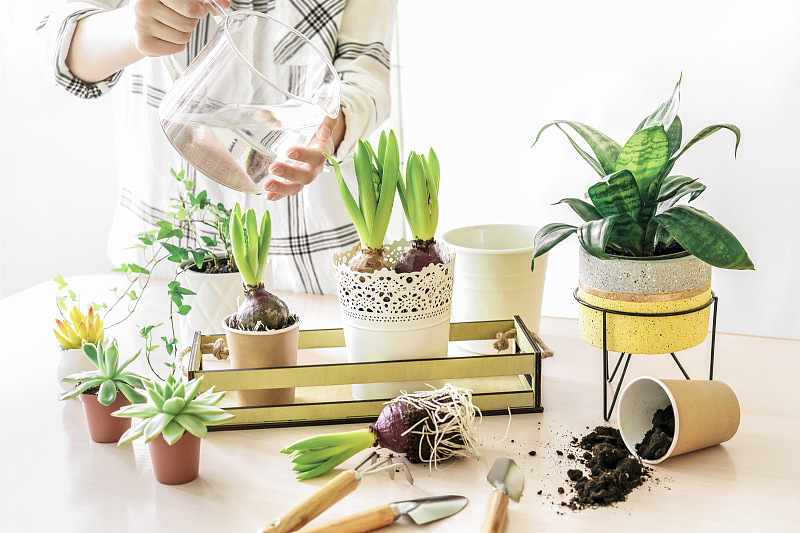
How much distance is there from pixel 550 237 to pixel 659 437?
0.24 m

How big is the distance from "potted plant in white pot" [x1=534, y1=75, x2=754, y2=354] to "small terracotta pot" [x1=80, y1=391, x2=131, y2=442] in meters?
0.50

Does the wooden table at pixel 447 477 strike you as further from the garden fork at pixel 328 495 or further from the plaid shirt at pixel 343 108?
the plaid shirt at pixel 343 108

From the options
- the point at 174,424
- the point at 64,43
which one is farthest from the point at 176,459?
the point at 64,43

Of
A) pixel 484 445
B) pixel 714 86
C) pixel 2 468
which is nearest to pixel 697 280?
pixel 484 445

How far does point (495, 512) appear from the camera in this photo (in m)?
0.62

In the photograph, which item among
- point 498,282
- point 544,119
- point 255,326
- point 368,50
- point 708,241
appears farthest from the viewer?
point 544,119

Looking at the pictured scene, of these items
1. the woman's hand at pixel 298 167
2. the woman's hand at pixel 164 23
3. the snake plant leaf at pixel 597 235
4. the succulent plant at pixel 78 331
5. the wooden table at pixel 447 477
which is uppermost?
the woman's hand at pixel 164 23

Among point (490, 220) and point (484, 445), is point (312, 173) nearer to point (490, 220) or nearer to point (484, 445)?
point (484, 445)

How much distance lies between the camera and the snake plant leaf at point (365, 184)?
818mm

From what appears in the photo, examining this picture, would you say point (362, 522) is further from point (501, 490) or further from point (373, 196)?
point (373, 196)

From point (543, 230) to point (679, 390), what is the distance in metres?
0.24

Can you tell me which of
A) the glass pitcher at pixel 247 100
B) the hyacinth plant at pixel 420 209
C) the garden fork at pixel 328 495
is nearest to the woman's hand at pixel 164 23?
the glass pitcher at pixel 247 100

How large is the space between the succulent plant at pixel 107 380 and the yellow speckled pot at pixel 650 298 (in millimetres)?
512

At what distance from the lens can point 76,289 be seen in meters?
1.32
